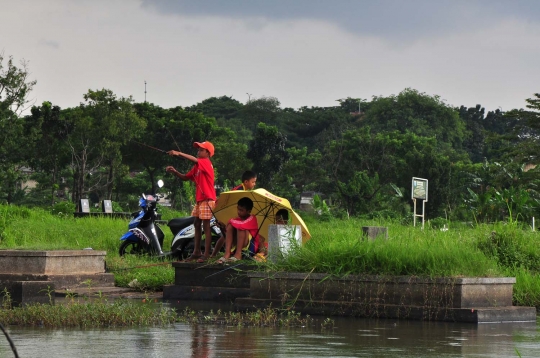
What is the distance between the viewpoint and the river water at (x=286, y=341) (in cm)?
830

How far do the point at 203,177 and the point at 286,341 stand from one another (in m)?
6.11

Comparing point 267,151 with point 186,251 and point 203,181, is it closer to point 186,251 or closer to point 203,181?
point 186,251

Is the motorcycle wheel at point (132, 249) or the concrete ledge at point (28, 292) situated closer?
the concrete ledge at point (28, 292)

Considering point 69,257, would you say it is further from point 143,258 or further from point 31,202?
point 31,202

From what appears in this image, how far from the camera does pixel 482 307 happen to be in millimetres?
11977

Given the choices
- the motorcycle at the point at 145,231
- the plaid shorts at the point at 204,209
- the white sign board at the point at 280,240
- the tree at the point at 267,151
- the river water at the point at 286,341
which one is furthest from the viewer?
the tree at the point at 267,151

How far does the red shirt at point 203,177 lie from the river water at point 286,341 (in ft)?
14.4

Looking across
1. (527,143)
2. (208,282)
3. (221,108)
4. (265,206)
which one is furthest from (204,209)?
(221,108)

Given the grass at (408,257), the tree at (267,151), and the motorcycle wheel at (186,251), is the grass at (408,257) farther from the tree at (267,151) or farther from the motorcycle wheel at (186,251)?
the tree at (267,151)

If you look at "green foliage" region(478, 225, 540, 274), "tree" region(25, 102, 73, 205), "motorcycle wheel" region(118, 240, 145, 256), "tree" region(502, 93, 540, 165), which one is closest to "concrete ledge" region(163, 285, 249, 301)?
"green foliage" region(478, 225, 540, 274)

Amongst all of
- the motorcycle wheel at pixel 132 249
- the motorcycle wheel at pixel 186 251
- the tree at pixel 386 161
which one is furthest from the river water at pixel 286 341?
the tree at pixel 386 161

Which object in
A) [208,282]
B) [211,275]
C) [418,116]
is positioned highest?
[418,116]

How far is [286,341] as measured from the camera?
927 centimetres

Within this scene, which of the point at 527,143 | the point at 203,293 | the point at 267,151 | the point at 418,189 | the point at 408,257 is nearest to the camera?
the point at 408,257
